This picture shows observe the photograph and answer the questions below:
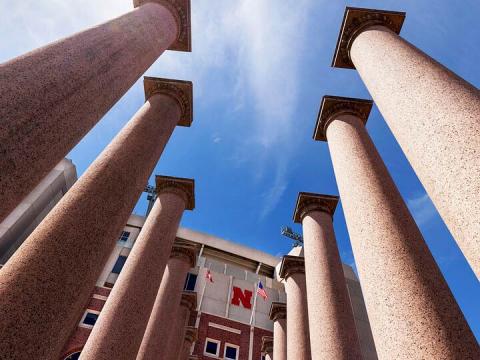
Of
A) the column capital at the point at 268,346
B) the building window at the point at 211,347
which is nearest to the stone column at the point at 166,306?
the column capital at the point at 268,346

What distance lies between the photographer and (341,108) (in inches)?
479

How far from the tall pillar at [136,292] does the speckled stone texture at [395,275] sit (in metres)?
6.04

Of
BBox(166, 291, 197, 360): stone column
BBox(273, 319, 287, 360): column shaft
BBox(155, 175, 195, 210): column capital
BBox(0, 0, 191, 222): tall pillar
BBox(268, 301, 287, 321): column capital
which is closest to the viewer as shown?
BBox(0, 0, 191, 222): tall pillar

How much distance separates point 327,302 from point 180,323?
13.9 m

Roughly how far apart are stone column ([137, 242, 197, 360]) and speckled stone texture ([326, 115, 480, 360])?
9703 mm

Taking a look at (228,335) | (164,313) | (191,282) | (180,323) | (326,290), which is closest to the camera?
(326,290)

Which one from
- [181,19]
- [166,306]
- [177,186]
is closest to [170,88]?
[181,19]

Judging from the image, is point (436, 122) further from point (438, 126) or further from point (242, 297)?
point (242, 297)

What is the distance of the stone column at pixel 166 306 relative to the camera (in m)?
13.2

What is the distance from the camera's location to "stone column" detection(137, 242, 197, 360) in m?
13.2

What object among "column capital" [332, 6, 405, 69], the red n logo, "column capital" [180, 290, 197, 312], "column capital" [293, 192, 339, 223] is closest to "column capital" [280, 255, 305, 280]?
"column capital" [293, 192, 339, 223]

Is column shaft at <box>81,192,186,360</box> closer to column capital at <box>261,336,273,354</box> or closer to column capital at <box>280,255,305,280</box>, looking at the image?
column capital at <box>280,255,305,280</box>

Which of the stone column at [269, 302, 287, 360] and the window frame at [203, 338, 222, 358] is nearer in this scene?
the stone column at [269, 302, 287, 360]

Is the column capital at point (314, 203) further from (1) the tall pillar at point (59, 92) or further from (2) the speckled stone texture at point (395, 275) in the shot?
(1) the tall pillar at point (59, 92)
